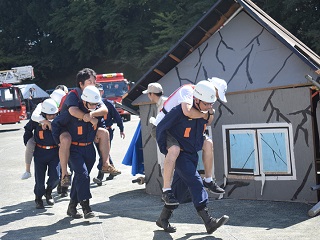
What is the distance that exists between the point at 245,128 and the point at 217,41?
1427 mm

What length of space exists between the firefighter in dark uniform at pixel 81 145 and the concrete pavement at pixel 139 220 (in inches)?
10.8

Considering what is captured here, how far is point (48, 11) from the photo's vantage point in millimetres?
57000

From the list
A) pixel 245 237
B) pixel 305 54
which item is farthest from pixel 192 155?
pixel 305 54

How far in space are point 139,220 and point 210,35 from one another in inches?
121

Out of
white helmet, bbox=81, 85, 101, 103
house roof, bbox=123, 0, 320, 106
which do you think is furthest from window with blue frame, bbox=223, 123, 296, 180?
white helmet, bbox=81, 85, 101, 103

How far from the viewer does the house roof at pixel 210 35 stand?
858cm

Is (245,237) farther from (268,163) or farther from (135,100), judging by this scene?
(135,100)

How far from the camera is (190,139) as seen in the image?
7164 mm

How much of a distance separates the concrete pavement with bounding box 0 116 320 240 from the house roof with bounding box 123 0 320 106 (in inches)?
74.8

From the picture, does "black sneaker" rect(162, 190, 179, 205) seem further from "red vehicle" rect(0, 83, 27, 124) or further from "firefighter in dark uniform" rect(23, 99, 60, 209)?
"red vehicle" rect(0, 83, 27, 124)

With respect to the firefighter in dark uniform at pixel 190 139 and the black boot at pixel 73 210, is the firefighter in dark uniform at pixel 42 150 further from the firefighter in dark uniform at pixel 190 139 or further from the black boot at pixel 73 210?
the firefighter in dark uniform at pixel 190 139

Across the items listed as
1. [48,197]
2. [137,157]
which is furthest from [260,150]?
[48,197]

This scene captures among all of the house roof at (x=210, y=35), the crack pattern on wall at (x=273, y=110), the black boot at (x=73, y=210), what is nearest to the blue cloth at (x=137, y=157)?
the house roof at (x=210, y=35)

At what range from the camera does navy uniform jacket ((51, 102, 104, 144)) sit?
8.26 m
